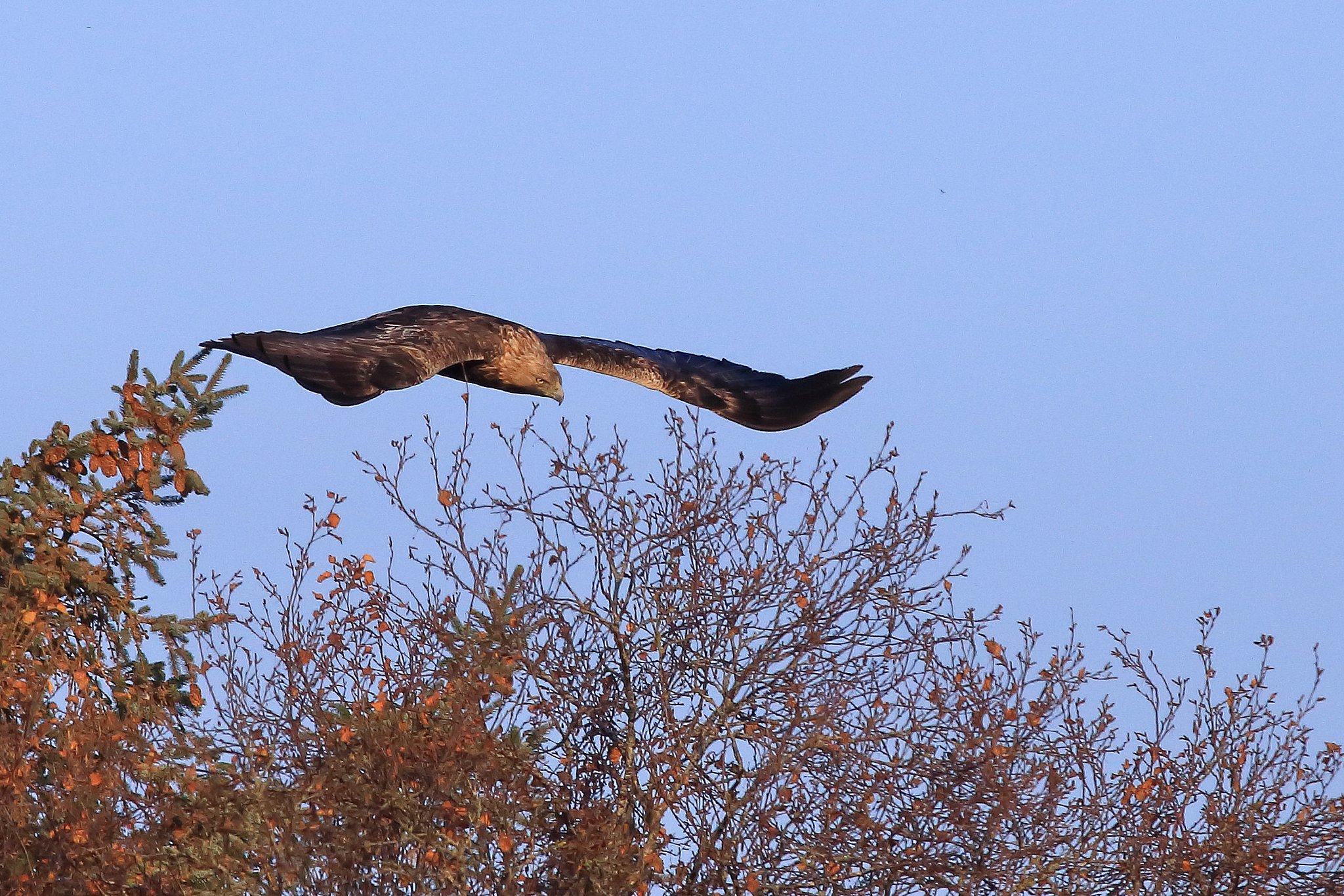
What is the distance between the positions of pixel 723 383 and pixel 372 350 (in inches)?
176

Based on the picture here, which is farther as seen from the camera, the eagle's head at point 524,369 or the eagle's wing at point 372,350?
the eagle's head at point 524,369

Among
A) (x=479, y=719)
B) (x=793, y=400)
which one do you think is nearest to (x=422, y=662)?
(x=479, y=719)

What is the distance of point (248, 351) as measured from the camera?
8914 millimetres

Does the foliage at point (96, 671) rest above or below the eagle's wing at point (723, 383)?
below

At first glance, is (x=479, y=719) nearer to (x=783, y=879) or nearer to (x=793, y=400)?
(x=783, y=879)

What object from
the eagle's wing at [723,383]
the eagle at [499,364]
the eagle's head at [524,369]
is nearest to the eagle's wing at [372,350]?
the eagle at [499,364]

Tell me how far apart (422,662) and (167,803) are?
1941mm

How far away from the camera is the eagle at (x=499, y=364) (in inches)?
370

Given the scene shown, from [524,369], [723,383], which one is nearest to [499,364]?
[524,369]

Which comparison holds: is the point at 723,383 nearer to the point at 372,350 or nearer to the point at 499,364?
the point at 499,364

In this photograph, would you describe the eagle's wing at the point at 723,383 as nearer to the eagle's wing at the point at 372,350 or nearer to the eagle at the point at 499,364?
the eagle at the point at 499,364

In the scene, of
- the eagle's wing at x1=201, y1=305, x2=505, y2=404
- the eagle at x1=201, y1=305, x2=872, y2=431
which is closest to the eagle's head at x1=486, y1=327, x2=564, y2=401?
the eagle at x1=201, y1=305, x2=872, y2=431

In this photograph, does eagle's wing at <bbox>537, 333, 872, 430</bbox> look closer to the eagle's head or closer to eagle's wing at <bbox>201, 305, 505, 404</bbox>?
the eagle's head

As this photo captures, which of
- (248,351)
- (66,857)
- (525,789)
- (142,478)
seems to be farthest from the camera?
(142,478)
